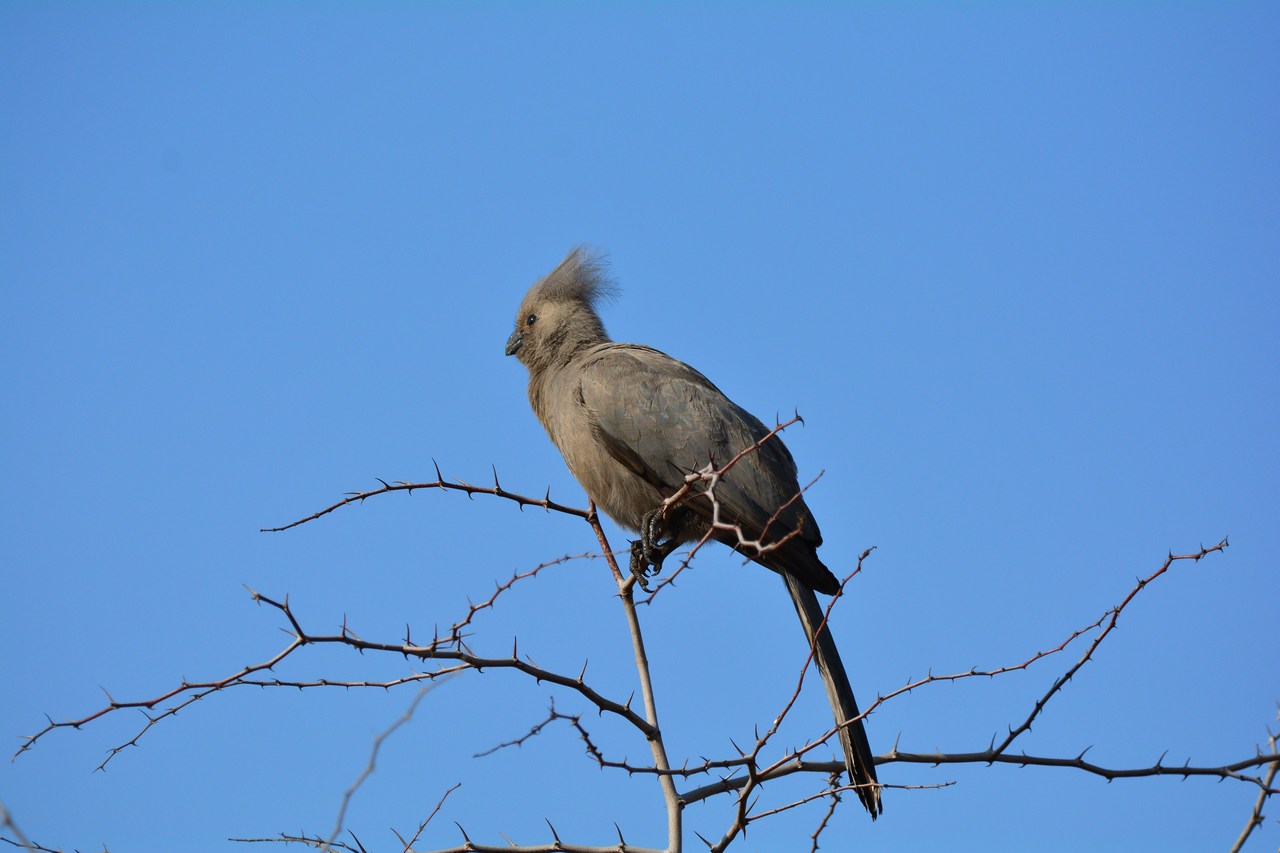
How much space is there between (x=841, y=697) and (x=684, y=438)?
176 cm

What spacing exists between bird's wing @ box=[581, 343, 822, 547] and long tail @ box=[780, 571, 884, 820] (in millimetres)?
330

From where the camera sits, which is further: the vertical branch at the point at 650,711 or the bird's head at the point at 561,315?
the bird's head at the point at 561,315

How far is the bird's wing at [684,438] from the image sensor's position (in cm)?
627

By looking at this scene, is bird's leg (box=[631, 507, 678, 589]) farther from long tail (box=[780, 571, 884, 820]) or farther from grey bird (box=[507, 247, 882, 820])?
long tail (box=[780, 571, 884, 820])

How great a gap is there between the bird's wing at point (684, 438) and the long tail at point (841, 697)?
33cm

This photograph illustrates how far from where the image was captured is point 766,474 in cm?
646

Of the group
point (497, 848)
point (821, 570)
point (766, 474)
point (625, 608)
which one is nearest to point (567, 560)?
point (625, 608)

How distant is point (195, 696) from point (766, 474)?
359 cm

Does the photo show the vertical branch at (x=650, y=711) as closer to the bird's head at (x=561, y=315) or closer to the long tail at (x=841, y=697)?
the long tail at (x=841, y=697)

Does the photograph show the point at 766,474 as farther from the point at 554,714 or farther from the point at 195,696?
the point at 195,696

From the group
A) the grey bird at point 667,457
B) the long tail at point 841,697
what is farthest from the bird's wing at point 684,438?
the long tail at point 841,697

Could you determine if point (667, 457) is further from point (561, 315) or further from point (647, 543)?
point (561, 315)

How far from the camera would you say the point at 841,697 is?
5.31m

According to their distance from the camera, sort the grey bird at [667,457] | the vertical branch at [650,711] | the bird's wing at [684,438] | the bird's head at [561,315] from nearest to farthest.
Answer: the vertical branch at [650,711] < the grey bird at [667,457] < the bird's wing at [684,438] < the bird's head at [561,315]
